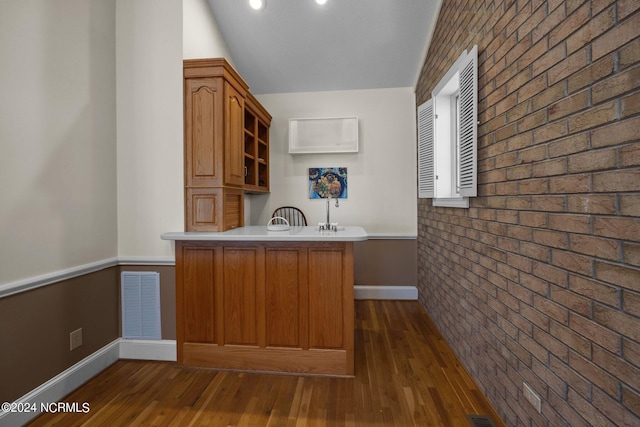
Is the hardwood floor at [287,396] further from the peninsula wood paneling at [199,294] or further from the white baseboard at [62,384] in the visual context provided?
the peninsula wood paneling at [199,294]

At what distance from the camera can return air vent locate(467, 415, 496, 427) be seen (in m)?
1.58

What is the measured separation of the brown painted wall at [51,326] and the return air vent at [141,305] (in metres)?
0.08

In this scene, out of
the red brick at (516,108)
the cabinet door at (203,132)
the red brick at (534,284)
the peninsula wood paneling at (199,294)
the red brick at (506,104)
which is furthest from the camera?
the cabinet door at (203,132)

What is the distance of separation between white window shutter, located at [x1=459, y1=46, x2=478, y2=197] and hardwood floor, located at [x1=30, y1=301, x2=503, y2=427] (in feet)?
4.40

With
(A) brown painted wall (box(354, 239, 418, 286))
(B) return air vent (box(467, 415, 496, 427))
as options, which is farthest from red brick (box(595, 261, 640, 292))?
(A) brown painted wall (box(354, 239, 418, 286))

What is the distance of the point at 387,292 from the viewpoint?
369 cm

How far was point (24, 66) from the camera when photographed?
1.61 m

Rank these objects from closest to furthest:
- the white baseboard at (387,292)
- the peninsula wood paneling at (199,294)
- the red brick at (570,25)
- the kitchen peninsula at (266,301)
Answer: the red brick at (570,25), the kitchen peninsula at (266,301), the peninsula wood paneling at (199,294), the white baseboard at (387,292)

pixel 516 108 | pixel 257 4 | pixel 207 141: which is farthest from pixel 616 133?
pixel 257 4

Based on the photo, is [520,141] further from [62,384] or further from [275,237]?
[62,384]

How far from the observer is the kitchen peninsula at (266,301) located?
2.05 meters

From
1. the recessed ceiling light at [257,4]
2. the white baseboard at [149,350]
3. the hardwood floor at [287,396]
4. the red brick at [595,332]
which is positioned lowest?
the hardwood floor at [287,396]

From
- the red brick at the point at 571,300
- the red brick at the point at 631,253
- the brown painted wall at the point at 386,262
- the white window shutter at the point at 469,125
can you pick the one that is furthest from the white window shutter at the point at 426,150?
the red brick at the point at 631,253

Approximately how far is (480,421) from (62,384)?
260 cm
